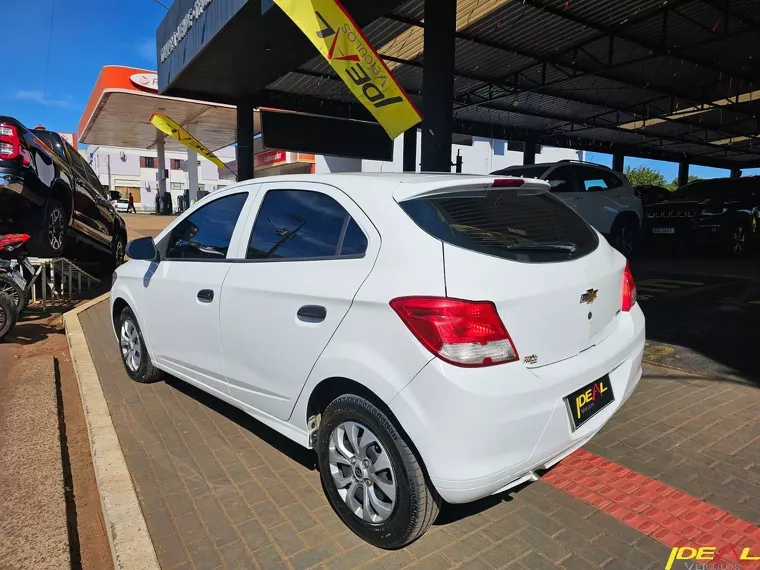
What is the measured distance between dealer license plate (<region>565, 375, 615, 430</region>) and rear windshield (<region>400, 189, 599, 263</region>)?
632 mm

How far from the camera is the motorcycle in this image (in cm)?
630

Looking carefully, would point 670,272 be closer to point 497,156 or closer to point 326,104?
point 326,104

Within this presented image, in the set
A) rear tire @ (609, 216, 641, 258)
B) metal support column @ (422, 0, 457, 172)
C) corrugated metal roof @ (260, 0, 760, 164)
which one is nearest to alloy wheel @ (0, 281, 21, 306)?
metal support column @ (422, 0, 457, 172)

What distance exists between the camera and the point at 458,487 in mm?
2135

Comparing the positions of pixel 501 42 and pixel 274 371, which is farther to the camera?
pixel 501 42

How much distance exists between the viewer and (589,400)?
8.14 feet

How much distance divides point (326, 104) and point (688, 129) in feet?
46.8

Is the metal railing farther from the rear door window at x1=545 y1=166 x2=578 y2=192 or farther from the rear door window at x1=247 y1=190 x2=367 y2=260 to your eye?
the rear door window at x1=545 y1=166 x2=578 y2=192

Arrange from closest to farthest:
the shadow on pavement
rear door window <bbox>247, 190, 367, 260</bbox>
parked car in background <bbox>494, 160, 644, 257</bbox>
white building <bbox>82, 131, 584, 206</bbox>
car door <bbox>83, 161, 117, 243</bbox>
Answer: rear door window <bbox>247, 190, 367, 260</bbox>, the shadow on pavement, car door <bbox>83, 161, 117, 243</bbox>, parked car in background <bbox>494, 160, 644, 257</bbox>, white building <bbox>82, 131, 584, 206</bbox>

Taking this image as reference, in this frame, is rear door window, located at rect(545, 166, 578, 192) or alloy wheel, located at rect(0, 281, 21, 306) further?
rear door window, located at rect(545, 166, 578, 192)

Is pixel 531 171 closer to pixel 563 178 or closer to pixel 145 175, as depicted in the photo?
pixel 563 178

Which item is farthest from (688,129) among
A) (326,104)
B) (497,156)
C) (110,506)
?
(110,506)

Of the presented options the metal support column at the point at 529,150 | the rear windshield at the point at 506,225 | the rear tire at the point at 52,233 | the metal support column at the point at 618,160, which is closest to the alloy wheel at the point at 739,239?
the metal support column at the point at 529,150

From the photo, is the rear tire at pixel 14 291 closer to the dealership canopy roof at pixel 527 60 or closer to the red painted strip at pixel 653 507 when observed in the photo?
the dealership canopy roof at pixel 527 60
